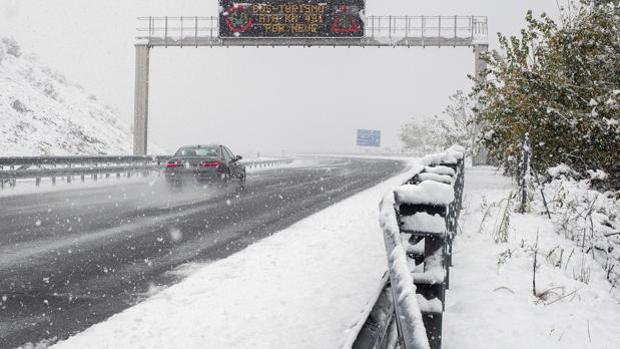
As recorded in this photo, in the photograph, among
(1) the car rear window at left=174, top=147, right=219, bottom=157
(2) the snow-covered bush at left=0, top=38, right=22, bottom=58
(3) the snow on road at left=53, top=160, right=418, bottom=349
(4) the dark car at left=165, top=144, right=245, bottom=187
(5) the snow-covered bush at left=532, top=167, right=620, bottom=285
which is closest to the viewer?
(3) the snow on road at left=53, top=160, right=418, bottom=349

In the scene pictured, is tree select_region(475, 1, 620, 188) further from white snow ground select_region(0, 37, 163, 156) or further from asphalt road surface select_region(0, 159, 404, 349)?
white snow ground select_region(0, 37, 163, 156)

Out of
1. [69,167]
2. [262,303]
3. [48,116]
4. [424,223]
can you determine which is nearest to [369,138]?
[48,116]

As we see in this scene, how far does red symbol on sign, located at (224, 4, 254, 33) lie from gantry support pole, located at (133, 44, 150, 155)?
4.71m

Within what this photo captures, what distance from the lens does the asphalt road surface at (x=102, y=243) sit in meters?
4.89

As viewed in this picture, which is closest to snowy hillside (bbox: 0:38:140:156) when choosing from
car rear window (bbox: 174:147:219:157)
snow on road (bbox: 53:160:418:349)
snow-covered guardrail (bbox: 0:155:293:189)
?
snow-covered guardrail (bbox: 0:155:293:189)

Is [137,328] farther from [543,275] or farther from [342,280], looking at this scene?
[543,275]

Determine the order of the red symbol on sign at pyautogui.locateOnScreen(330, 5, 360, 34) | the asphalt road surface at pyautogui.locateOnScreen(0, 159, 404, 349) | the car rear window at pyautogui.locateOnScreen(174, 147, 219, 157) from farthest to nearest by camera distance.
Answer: the red symbol on sign at pyautogui.locateOnScreen(330, 5, 360, 34), the car rear window at pyautogui.locateOnScreen(174, 147, 219, 157), the asphalt road surface at pyautogui.locateOnScreen(0, 159, 404, 349)

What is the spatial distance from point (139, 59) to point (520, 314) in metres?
27.5

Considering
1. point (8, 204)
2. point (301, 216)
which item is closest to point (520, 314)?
point (301, 216)

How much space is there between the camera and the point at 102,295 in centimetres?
536

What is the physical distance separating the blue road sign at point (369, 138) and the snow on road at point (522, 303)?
9686 centimetres

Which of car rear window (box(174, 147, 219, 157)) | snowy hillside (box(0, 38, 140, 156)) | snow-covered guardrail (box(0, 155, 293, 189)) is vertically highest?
snowy hillside (box(0, 38, 140, 156))

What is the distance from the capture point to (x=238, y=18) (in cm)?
2736

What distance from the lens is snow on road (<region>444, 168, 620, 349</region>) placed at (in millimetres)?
3945
